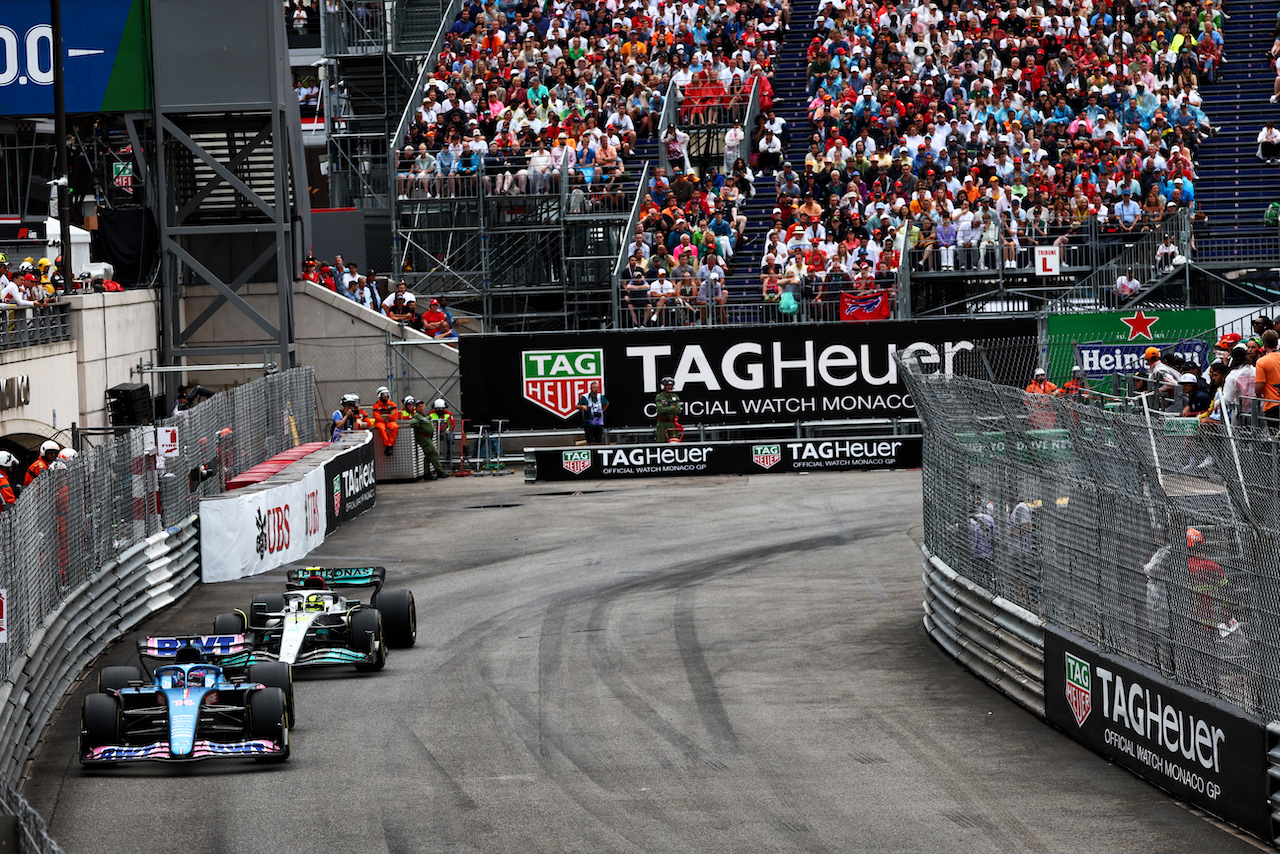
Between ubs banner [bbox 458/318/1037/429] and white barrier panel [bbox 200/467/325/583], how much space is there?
9798 mm

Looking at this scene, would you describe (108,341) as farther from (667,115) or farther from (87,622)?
(87,622)

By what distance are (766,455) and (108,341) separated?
11.1 m

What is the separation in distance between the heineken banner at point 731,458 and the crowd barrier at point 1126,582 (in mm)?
14754

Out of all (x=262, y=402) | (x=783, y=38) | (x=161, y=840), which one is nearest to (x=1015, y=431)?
(x=161, y=840)

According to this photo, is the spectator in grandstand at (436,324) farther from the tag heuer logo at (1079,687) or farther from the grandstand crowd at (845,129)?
the tag heuer logo at (1079,687)

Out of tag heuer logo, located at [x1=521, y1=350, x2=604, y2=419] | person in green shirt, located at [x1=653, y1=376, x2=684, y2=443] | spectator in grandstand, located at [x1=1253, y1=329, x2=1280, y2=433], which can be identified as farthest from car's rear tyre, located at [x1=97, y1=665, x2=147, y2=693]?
tag heuer logo, located at [x1=521, y1=350, x2=604, y2=419]

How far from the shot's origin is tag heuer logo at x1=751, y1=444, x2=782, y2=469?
30266 mm

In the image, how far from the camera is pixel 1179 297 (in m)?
31.6

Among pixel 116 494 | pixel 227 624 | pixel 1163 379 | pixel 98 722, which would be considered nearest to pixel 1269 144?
pixel 1163 379

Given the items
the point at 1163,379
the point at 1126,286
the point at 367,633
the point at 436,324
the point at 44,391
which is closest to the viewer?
the point at 367,633

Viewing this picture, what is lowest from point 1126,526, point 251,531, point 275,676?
point 275,676

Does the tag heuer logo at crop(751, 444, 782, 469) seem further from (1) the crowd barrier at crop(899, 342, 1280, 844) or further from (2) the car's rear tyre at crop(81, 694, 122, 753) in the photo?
(2) the car's rear tyre at crop(81, 694, 122, 753)

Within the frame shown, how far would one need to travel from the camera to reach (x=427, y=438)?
3100 centimetres

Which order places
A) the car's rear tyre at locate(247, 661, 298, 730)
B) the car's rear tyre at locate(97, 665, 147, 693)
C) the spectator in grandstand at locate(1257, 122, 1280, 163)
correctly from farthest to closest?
the spectator in grandstand at locate(1257, 122, 1280, 163), the car's rear tyre at locate(247, 661, 298, 730), the car's rear tyre at locate(97, 665, 147, 693)
